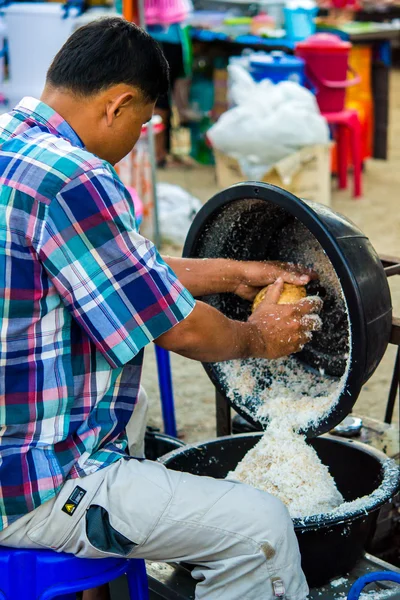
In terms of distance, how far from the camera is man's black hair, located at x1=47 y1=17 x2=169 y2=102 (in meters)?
1.56

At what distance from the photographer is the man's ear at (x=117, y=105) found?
1581 mm

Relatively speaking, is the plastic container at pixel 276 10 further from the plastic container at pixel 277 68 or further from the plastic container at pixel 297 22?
the plastic container at pixel 277 68

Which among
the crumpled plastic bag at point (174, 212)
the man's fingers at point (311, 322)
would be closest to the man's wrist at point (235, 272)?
the man's fingers at point (311, 322)

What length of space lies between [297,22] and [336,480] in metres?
5.42

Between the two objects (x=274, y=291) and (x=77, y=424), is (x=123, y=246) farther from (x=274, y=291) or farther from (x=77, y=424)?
(x=274, y=291)

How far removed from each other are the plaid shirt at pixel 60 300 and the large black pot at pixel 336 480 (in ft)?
1.83

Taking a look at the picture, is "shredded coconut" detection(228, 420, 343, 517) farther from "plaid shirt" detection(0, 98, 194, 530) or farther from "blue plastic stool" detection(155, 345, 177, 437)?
"blue plastic stool" detection(155, 345, 177, 437)

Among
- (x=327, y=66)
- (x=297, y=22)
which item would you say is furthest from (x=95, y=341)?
(x=297, y=22)

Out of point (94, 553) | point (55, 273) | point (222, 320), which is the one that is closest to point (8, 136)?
point (55, 273)

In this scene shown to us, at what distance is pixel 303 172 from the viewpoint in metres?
5.60

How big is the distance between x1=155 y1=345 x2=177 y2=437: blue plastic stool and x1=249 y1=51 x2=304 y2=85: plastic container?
12.4 ft

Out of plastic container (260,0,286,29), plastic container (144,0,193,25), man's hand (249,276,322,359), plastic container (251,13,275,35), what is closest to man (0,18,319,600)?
man's hand (249,276,322,359)

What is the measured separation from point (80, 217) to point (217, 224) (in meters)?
0.71

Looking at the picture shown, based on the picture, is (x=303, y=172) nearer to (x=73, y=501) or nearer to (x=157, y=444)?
(x=157, y=444)
